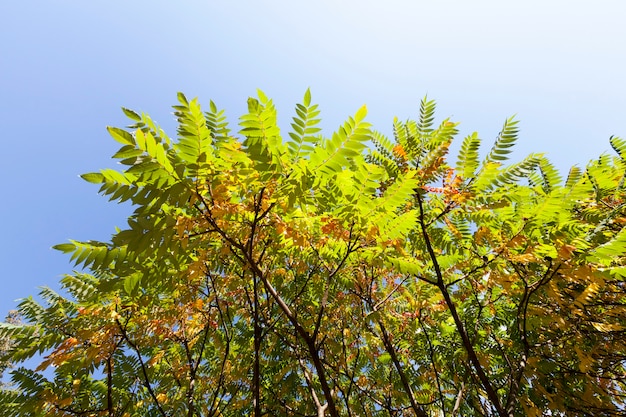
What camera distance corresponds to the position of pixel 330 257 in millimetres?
3926

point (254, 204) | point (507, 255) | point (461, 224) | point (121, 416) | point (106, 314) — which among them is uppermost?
point (106, 314)

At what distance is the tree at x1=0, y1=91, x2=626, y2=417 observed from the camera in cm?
219

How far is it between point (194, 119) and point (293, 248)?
1779 millimetres

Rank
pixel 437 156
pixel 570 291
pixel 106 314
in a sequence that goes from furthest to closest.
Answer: pixel 570 291 → pixel 106 314 → pixel 437 156

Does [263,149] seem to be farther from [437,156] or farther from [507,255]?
[507,255]

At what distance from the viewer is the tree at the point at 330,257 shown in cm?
219

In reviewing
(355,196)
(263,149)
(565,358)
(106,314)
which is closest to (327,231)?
(355,196)

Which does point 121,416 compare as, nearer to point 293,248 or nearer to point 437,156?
point 293,248

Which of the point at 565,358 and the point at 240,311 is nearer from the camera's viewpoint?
the point at 565,358

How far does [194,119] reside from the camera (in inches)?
80.4

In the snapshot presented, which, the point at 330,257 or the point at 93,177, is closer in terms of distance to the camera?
the point at 93,177

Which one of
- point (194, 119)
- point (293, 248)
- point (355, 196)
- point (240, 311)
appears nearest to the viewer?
point (194, 119)

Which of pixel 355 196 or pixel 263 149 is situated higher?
pixel 263 149

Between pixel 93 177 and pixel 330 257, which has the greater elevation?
pixel 93 177
